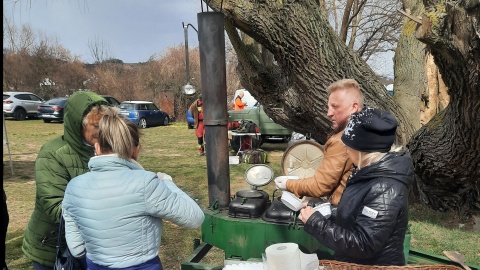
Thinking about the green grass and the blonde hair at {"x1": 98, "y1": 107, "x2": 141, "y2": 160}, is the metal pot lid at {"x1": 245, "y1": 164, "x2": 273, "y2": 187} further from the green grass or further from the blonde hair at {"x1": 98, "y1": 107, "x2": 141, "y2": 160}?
the blonde hair at {"x1": 98, "y1": 107, "x2": 141, "y2": 160}

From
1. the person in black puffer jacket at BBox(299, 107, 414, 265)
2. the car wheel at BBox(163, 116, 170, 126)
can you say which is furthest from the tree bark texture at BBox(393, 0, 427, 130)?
the car wheel at BBox(163, 116, 170, 126)

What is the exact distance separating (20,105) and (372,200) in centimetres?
2481

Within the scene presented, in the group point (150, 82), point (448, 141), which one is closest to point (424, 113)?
point (448, 141)

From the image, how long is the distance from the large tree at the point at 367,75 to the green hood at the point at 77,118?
1988 mm

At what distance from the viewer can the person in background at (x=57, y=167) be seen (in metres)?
2.32

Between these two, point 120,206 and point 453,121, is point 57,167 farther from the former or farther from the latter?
point 453,121

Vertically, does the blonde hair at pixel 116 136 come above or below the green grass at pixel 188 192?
above


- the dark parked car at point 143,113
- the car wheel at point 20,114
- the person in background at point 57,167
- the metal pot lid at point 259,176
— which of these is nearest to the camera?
the person in background at point 57,167

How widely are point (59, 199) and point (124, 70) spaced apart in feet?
102

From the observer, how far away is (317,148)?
3791 mm

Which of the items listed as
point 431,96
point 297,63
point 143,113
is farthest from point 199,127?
point 143,113

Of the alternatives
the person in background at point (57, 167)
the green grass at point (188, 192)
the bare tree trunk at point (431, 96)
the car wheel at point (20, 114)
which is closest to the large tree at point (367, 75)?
the green grass at point (188, 192)

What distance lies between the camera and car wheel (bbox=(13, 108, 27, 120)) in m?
23.2

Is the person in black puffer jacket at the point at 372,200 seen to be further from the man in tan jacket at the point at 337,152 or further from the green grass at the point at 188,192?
the green grass at the point at 188,192
